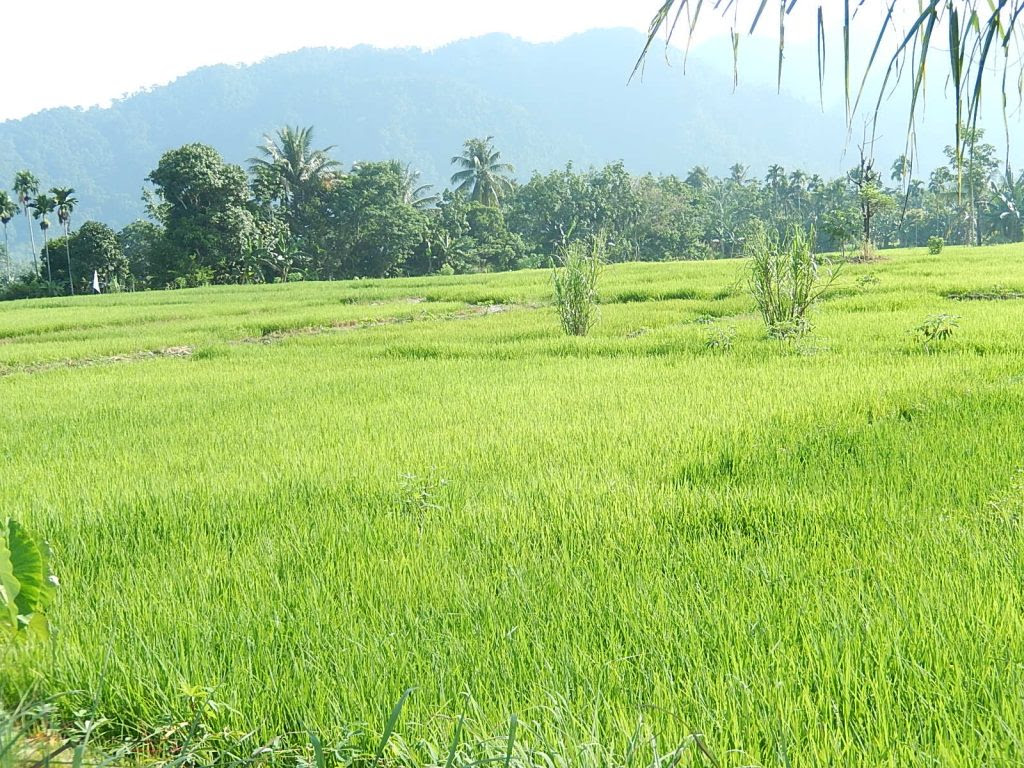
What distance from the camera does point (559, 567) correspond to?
235 centimetres

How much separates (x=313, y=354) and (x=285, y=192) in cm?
3695

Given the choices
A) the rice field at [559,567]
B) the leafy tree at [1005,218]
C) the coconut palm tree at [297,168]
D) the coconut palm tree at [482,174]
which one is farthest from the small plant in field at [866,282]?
the coconut palm tree at [482,174]

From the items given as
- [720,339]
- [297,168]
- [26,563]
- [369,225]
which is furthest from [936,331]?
[297,168]

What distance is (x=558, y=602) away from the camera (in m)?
2.11

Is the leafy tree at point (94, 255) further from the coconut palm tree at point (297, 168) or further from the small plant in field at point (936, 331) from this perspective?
the small plant in field at point (936, 331)

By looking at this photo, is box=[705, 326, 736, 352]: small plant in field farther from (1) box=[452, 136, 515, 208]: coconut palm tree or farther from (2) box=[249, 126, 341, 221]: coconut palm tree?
(1) box=[452, 136, 515, 208]: coconut palm tree

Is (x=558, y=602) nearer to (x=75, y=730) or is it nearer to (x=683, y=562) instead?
(x=683, y=562)

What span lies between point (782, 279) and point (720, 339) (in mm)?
1080

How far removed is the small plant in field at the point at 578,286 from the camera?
972cm

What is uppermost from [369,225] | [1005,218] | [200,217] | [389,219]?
[389,219]

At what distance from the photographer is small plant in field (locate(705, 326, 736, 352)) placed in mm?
7730

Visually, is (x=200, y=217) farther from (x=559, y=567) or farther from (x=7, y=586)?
(x=559, y=567)

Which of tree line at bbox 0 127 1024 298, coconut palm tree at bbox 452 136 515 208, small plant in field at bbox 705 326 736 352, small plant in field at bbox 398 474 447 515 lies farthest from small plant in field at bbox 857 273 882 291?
coconut palm tree at bbox 452 136 515 208

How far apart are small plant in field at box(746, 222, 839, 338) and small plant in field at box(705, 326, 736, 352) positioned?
51 cm
